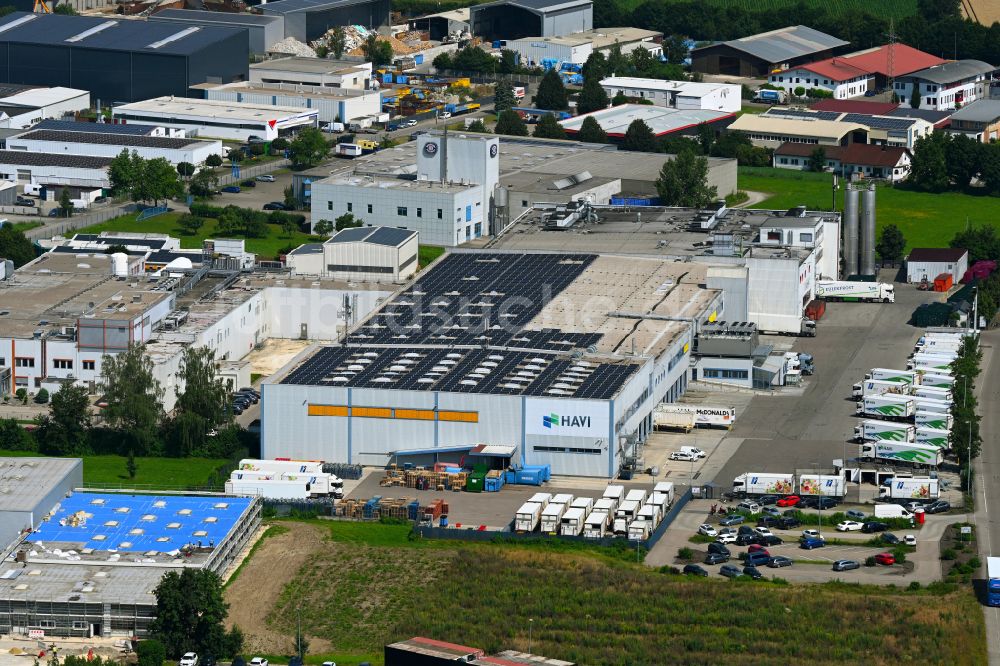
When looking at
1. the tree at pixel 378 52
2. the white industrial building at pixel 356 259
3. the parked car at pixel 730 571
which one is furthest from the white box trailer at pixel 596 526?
Answer: the tree at pixel 378 52

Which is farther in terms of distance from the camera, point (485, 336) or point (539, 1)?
point (539, 1)

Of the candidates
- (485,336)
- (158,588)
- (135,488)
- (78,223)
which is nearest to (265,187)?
(78,223)

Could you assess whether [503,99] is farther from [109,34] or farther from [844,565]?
[844,565]

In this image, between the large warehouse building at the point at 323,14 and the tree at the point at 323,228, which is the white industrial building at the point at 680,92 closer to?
the large warehouse building at the point at 323,14

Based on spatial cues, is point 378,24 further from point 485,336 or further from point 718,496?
point 718,496

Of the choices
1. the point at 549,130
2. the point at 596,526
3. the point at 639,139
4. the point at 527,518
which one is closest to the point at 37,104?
the point at 549,130

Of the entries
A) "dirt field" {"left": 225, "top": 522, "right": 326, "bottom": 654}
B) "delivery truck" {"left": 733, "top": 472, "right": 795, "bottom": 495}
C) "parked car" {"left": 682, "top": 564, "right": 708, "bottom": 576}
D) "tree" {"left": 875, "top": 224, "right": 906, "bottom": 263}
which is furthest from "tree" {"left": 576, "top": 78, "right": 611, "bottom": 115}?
"parked car" {"left": 682, "top": 564, "right": 708, "bottom": 576}
